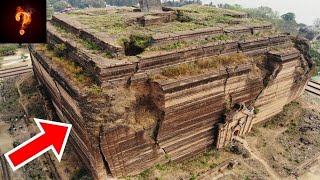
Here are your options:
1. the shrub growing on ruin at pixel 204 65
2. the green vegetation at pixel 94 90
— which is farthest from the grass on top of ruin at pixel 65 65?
the shrub growing on ruin at pixel 204 65

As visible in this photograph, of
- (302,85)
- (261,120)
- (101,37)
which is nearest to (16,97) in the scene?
(101,37)

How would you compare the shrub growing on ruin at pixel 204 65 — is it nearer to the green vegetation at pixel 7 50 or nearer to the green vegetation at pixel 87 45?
the green vegetation at pixel 87 45

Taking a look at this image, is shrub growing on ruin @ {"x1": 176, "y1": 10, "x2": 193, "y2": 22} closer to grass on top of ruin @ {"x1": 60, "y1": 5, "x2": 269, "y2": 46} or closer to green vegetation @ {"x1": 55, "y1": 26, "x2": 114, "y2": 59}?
grass on top of ruin @ {"x1": 60, "y1": 5, "x2": 269, "y2": 46}

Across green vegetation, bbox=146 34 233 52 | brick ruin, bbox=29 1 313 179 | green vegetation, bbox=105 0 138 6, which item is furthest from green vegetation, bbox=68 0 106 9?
green vegetation, bbox=146 34 233 52

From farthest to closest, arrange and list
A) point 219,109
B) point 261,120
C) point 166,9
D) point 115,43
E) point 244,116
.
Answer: point 166,9 → point 261,120 → point 244,116 → point 219,109 → point 115,43

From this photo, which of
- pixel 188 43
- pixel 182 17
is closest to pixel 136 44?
pixel 188 43

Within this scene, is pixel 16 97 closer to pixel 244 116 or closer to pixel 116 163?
pixel 116 163
